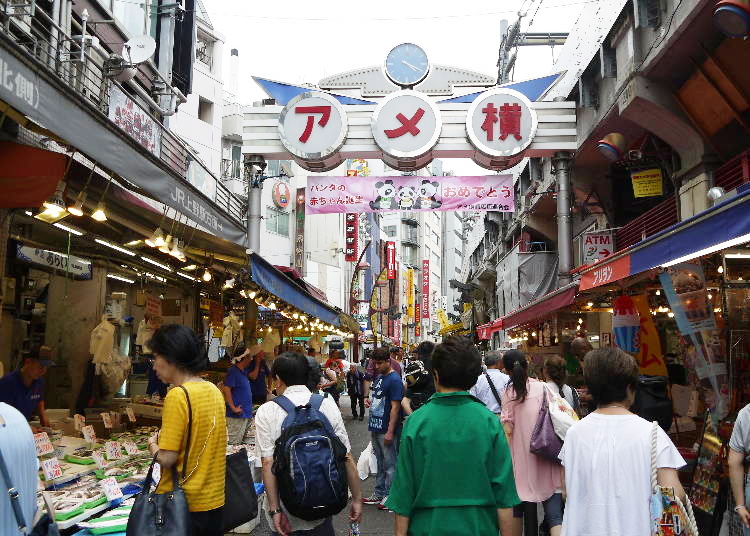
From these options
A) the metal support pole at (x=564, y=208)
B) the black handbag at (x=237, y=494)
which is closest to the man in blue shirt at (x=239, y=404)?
the black handbag at (x=237, y=494)

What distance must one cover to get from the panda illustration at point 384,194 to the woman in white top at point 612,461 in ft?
38.5

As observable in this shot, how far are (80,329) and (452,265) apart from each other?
112966mm

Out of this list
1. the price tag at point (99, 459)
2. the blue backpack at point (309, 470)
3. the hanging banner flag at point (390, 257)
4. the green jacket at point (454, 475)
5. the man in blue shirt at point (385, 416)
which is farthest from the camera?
the hanging banner flag at point (390, 257)

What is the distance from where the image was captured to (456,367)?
3311 millimetres

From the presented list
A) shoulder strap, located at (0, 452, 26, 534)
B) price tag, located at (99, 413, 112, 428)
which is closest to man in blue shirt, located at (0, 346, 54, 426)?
price tag, located at (99, 413, 112, 428)

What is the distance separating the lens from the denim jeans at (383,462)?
8.02 m

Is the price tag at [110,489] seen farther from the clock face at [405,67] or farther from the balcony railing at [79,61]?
the clock face at [405,67]

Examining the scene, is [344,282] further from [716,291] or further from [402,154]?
[716,291]

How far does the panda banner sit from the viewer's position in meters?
15.0

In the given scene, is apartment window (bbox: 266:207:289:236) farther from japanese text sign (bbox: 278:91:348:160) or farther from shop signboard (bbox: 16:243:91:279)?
shop signboard (bbox: 16:243:91:279)

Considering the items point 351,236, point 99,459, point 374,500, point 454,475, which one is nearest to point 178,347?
point 454,475

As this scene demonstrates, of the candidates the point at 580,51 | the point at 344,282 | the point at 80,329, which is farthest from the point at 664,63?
the point at 344,282

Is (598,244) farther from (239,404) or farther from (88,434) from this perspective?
(88,434)

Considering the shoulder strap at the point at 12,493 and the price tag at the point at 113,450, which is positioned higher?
the shoulder strap at the point at 12,493
